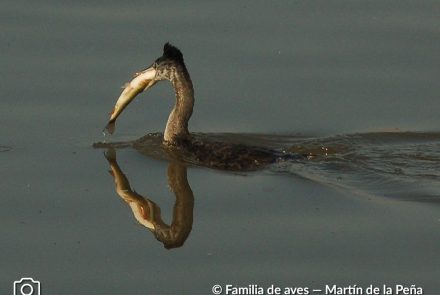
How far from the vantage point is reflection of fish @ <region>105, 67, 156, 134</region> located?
1505cm

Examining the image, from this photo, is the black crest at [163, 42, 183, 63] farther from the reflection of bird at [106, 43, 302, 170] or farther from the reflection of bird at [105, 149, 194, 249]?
the reflection of bird at [105, 149, 194, 249]

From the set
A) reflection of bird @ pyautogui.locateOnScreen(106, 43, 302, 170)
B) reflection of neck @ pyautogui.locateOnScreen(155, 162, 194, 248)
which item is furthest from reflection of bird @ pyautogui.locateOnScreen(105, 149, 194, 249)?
reflection of bird @ pyautogui.locateOnScreen(106, 43, 302, 170)

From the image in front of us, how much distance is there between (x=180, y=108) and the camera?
50.0 ft

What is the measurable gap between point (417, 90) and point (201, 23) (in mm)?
3135

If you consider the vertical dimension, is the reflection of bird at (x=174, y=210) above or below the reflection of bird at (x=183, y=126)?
below

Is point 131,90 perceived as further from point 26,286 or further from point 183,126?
point 26,286

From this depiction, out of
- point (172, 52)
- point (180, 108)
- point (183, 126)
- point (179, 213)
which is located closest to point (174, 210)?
point (179, 213)

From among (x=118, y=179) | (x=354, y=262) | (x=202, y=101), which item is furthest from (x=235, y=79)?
(x=354, y=262)

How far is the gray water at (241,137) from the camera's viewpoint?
11828mm

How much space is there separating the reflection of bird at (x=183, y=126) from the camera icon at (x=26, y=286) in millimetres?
Result: 3610

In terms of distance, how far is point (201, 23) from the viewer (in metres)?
17.6

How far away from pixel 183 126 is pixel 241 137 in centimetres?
69

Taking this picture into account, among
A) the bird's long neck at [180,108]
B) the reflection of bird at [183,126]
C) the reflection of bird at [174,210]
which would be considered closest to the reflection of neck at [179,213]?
the reflection of bird at [174,210]

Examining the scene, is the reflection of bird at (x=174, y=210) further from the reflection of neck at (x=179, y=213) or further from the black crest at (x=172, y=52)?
the black crest at (x=172, y=52)
